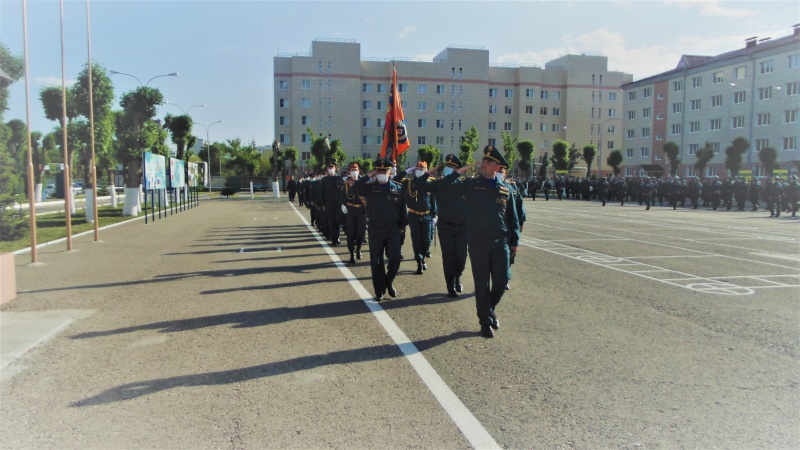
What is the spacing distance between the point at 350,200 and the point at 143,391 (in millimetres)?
8147

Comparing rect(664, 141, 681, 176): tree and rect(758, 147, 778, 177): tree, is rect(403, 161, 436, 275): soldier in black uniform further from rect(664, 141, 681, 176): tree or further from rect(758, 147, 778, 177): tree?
rect(664, 141, 681, 176): tree

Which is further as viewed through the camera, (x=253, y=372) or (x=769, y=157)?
(x=769, y=157)

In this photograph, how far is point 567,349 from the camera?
5.98 m

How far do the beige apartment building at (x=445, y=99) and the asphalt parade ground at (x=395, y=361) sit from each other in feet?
268

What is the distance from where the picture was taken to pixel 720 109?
6172 centimetres

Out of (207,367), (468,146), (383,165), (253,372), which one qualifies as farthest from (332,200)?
(468,146)

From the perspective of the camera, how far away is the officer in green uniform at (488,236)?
21.2 ft

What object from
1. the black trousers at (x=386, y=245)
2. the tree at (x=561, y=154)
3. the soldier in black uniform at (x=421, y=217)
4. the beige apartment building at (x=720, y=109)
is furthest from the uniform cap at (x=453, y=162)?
the tree at (x=561, y=154)

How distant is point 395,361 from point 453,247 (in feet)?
10.9

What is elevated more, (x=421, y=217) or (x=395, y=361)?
(x=421, y=217)

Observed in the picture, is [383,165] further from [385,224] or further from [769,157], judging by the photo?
[769,157]

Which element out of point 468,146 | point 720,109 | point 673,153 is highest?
point 720,109

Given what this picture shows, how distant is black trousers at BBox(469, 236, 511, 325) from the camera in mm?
6461

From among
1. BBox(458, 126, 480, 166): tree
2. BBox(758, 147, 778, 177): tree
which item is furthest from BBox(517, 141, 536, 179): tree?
BBox(758, 147, 778, 177): tree
